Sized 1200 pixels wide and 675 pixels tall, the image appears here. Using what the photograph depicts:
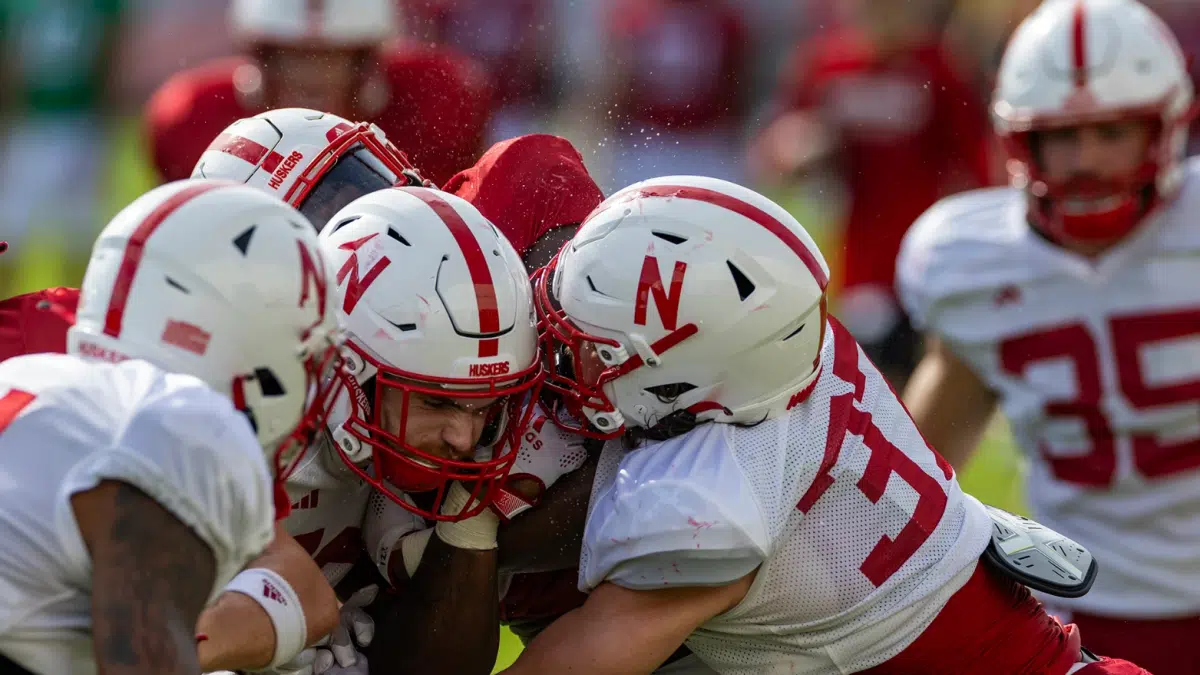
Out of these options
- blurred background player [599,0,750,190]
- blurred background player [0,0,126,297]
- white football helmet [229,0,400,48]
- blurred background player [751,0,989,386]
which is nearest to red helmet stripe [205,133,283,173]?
white football helmet [229,0,400,48]

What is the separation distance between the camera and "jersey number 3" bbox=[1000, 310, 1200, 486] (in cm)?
460

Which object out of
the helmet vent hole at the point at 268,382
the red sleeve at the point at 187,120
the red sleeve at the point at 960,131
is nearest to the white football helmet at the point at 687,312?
the helmet vent hole at the point at 268,382

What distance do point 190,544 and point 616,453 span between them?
1126 mm

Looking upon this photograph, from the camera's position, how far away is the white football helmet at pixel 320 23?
6.33 metres

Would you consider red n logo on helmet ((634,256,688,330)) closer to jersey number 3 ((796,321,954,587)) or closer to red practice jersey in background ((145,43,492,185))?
jersey number 3 ((796,321,954,587))

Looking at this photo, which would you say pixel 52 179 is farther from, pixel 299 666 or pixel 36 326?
pixel 299 666

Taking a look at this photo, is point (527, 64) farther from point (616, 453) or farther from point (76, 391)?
point (76, 391)

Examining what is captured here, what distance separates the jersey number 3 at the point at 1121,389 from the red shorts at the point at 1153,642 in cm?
37

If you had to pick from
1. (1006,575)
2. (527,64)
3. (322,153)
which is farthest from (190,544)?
(527,64)

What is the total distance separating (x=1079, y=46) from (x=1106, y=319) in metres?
0.72

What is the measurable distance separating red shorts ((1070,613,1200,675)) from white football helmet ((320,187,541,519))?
213cm

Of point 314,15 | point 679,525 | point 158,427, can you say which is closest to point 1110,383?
point 679,525

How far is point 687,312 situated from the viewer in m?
3.04

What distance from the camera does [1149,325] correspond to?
4.66 meters
